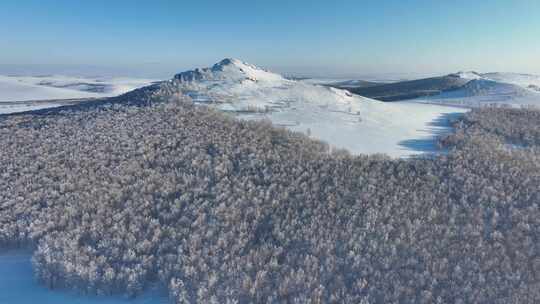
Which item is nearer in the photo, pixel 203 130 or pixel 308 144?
pixel 308 144

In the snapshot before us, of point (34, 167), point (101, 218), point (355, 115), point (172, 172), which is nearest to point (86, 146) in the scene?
point (34, 167)

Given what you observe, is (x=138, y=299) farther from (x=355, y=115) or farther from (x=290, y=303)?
(x=355, y=115)

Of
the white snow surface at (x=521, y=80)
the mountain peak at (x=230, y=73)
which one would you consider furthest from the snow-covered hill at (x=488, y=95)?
the mountain peak at (x=230, y=73)

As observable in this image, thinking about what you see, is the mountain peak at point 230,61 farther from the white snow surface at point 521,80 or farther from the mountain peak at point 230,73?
the white snow surface at point 521,80

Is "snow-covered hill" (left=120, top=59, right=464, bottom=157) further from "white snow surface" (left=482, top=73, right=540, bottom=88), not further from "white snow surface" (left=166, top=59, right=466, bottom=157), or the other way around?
"white snow surface" (left=482, top=73, right=540, bottom=88)

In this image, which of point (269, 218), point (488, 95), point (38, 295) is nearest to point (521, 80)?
point (488, 95)

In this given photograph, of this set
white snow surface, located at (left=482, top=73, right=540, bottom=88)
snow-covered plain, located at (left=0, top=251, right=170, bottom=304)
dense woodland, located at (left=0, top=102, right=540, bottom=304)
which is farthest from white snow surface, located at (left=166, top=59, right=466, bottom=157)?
white snow surface, located at (left=482, top=73, right=540, bottom=88)

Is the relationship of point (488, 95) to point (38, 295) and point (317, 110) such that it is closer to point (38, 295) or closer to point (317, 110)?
point (317, 110)

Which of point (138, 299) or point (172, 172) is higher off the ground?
point (172, 172)
